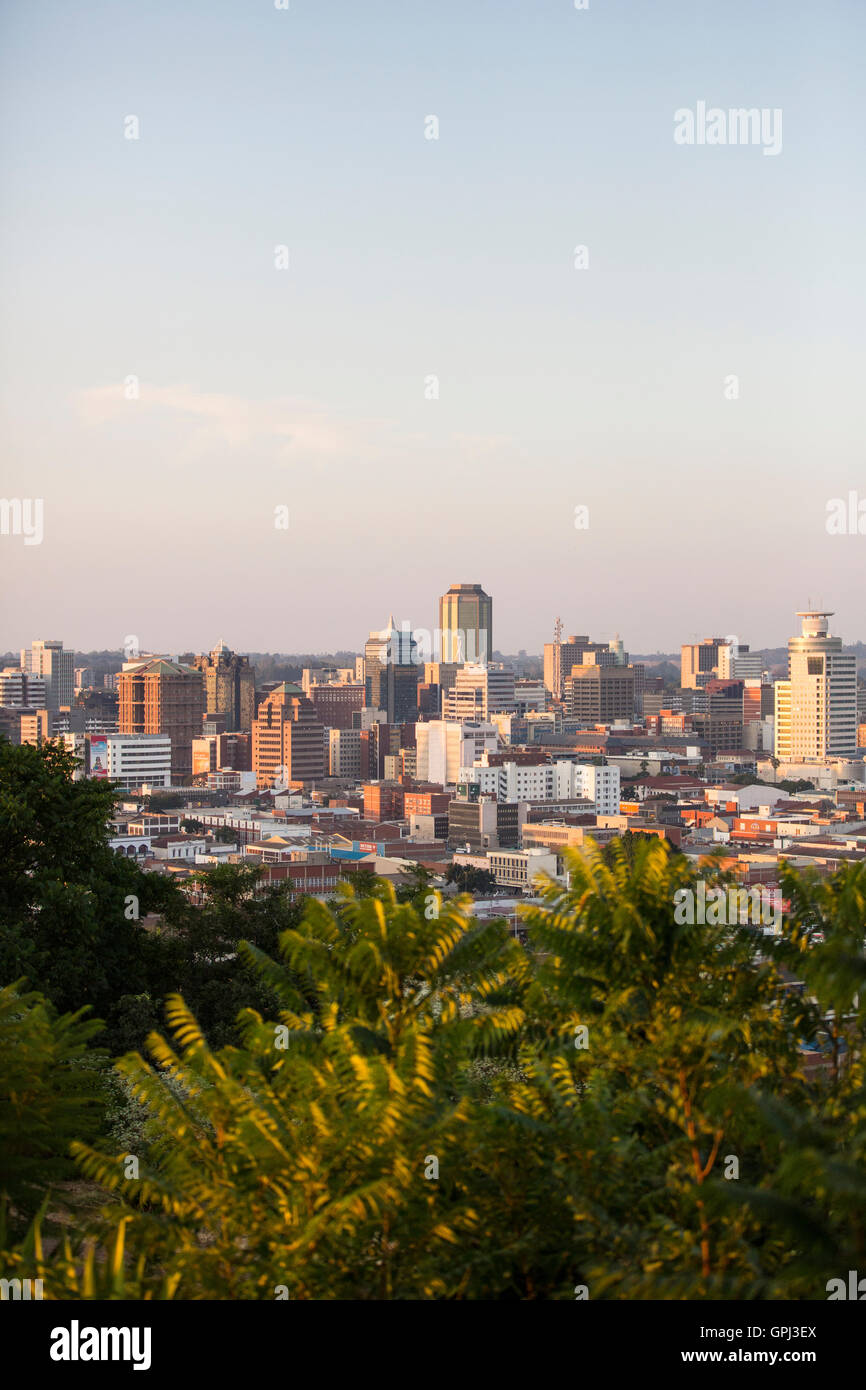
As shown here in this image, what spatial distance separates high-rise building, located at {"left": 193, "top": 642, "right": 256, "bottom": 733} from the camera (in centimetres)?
7362

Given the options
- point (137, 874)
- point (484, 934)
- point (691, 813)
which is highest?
point (484, 934)

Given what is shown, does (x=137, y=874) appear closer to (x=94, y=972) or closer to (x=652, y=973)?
(x=94, y=972)

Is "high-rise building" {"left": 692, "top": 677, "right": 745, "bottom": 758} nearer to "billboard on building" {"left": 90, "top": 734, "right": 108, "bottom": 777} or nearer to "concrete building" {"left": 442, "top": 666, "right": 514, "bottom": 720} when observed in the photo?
"concrete building" {"left": 442, "top": 666, "right": 514, "bottom": 720}

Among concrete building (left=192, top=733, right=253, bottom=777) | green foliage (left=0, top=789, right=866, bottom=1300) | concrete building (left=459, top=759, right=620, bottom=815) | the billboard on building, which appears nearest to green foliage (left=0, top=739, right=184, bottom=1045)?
green foliage (left=0, top=789, right=866, bottom=1300)

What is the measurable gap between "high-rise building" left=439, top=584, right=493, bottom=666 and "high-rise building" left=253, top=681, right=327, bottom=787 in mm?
→ 19813

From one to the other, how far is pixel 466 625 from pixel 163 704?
2422 centimetres

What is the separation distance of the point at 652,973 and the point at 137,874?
5.74 metres

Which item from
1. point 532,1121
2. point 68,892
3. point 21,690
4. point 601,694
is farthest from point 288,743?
point 532,1121

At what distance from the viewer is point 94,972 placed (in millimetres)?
7086

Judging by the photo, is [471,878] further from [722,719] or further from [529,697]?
[529,697]

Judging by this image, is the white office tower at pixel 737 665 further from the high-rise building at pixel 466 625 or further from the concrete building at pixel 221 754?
the concrete building at pixel 221 754

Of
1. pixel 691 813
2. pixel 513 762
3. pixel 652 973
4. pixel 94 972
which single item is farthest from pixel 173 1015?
pixel 513 762
